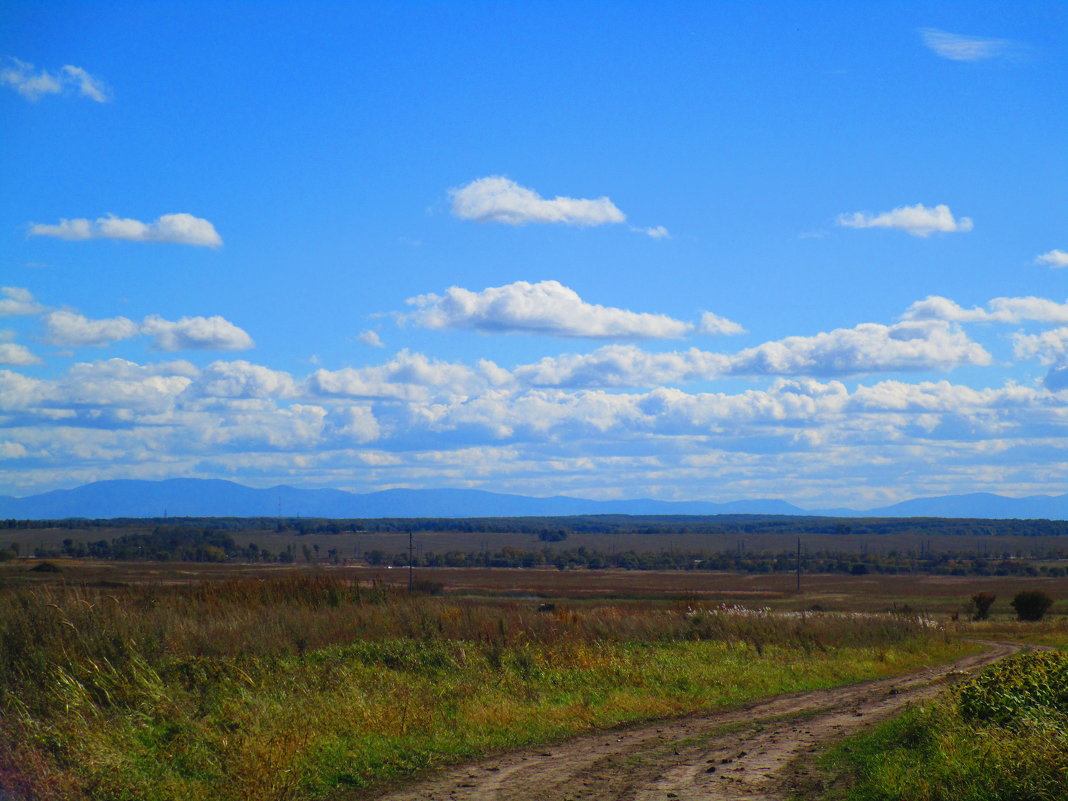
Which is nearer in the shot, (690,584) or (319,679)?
(319,679)

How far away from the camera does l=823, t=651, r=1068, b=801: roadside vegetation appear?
9703mm

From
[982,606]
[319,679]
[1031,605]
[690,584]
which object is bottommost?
[690,584]

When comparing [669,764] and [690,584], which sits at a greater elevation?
[669,764]

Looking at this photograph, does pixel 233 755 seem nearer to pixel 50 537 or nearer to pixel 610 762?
pixel 610 762

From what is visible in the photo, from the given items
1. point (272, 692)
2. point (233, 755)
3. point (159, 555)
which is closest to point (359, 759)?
point (233, 755)

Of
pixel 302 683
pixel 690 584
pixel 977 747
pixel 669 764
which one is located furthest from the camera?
pixel 690 584

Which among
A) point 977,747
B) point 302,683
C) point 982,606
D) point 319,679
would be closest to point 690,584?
point 982,606

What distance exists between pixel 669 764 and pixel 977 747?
144 inches

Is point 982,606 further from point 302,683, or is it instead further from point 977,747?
point 302,683

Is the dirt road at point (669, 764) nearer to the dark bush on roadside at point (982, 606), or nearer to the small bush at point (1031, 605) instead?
the small bush at point (1031, 605)

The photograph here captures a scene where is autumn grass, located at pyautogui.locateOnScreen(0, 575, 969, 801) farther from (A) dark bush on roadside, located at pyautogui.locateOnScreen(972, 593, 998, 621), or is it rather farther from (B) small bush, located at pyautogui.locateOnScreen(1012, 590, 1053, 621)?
(A) dark bush on roadside, located at pyautogui.locateOnScreen(972, 593, 998, 621)

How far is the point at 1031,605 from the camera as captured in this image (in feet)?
199

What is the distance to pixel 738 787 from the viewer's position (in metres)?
11.4

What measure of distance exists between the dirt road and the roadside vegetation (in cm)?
79
